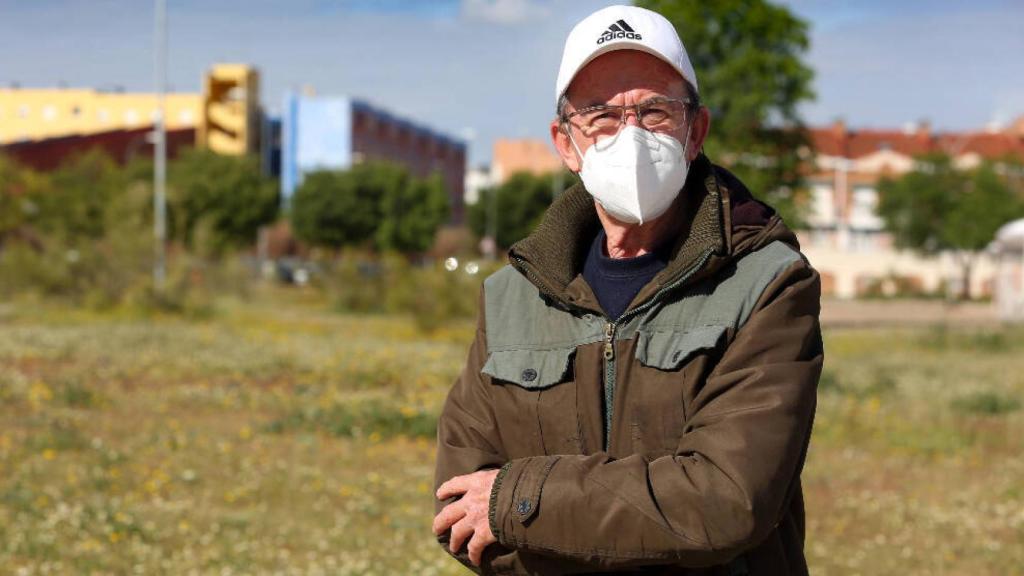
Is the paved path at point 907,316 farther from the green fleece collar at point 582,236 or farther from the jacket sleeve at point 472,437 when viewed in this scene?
the jacket sleeve at point 472,437

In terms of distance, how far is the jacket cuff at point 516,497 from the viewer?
2512 mm

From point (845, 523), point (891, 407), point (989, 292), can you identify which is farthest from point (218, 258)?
point (989, 292)

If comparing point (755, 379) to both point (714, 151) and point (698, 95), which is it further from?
point (714, 151)

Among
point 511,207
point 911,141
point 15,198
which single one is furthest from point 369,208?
point 911,141

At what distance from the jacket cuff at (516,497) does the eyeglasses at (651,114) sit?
2.18ft

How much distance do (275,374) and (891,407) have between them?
7814 millimetres

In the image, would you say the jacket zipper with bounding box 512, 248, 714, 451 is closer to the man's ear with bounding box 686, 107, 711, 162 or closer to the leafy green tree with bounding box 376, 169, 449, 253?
the man's ear with bounding box 686, 107, 711, 162

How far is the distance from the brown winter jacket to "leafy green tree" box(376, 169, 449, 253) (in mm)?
75984

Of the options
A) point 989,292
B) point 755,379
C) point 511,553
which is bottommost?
point 989,292

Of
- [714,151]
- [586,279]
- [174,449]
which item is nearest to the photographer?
[586,279]

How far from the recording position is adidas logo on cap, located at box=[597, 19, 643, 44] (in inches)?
102

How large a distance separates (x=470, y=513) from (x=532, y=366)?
1.01 ft

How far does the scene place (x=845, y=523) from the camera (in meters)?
9.37

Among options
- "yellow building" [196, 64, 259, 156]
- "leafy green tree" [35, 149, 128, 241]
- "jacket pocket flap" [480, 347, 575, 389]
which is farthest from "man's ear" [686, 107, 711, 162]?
"yellow building" [196, 64, 259, 156]
